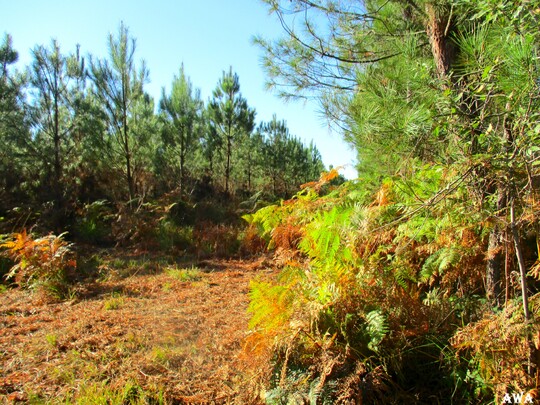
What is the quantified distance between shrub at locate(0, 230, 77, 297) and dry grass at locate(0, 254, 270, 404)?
0.24 meters

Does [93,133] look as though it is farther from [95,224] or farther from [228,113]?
[228,113]

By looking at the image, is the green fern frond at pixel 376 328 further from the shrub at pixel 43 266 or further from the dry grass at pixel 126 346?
the shrub at pixel 43 266

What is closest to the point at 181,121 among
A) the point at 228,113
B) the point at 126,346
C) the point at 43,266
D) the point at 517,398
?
the point at 228,113

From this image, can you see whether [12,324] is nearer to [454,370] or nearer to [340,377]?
[340,377]

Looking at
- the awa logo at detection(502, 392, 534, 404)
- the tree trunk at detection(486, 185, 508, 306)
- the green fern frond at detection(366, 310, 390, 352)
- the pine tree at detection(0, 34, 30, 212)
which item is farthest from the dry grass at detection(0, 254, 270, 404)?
the pine tree at detection(0, 34, 30, 212)

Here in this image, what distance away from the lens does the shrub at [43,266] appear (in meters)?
4.93

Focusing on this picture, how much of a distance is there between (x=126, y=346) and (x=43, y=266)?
275cm

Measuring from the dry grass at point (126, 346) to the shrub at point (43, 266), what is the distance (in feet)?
0.79

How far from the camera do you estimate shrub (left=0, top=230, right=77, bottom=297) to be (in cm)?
493

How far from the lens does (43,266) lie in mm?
5113

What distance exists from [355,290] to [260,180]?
13.1 m

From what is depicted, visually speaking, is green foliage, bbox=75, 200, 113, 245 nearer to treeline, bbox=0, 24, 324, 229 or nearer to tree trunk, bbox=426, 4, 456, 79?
treeline, bbox=0, 24, 324, 229

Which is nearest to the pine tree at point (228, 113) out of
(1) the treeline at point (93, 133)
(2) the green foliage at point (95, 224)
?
(1) the treeline at point (93, 133)

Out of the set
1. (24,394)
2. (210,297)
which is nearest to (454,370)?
(24,394)
